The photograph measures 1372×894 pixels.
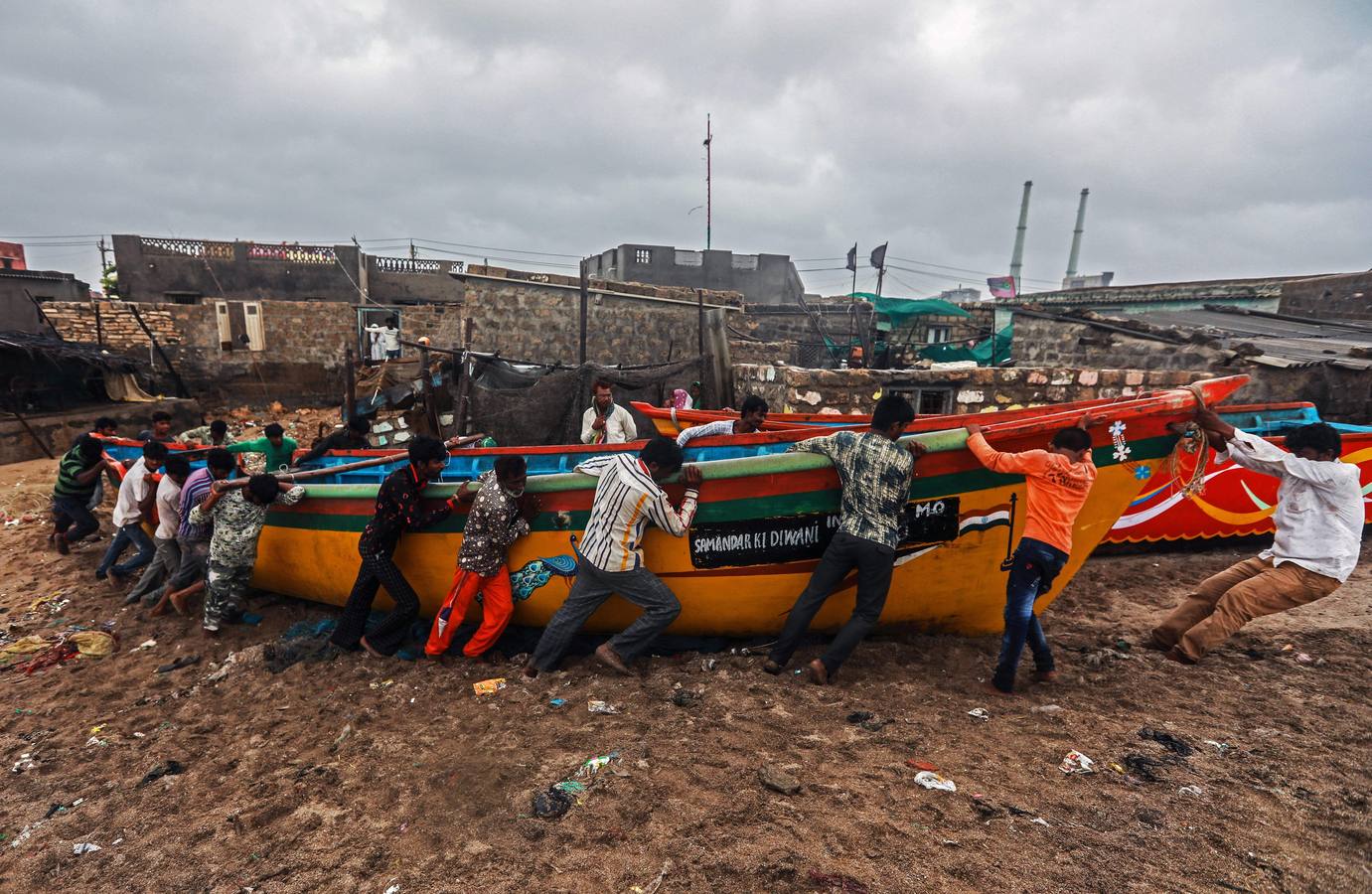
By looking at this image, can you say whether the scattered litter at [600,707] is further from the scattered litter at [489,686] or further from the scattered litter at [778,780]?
the scattered litter at [778,780]

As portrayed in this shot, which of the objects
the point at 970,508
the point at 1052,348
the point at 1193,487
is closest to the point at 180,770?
the point at 970,508

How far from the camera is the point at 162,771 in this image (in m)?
3.19

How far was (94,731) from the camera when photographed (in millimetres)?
3656

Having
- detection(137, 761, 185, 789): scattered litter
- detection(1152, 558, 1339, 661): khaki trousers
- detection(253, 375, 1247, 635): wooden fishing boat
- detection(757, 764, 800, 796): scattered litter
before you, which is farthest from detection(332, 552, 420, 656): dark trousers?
detection(1152, 558, 1339, 661): khaki trousers

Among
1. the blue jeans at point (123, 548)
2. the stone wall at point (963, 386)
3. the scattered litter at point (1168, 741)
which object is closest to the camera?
the scattered litter at point (1168, 741)

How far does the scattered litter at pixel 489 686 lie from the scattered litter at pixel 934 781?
226 cm

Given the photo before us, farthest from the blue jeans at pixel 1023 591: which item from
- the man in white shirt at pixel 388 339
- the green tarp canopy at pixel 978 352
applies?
the man in white shirt at pixel 388 339

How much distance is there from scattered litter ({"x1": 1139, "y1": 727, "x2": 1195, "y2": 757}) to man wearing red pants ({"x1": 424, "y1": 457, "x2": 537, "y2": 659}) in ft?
11.0

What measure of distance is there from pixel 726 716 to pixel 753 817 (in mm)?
790

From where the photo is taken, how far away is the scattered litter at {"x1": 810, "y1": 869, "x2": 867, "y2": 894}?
2.07 metres

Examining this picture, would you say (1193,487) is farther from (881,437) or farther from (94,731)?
(94,731)

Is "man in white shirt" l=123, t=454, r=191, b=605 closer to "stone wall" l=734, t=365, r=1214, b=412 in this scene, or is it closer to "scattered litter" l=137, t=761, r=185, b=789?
"scattered litter" l=137, t=761, r=185, b=789

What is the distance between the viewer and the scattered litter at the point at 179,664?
4.40 metres

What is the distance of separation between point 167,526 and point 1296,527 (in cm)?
772
